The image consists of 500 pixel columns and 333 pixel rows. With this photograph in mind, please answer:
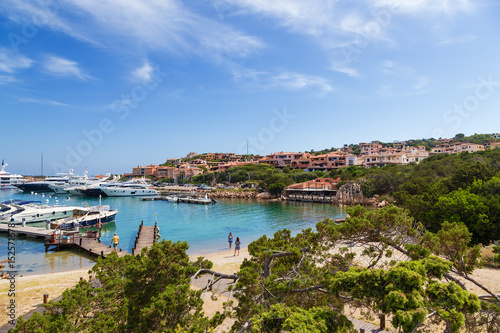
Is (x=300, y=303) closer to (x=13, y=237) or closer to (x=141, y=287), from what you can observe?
(x=141, y=287)

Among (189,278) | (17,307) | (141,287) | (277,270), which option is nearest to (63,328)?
(141,287)

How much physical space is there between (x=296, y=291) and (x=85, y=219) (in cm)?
2573

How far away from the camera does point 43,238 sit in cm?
2097

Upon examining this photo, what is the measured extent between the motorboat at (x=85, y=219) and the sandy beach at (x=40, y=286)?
10629mm

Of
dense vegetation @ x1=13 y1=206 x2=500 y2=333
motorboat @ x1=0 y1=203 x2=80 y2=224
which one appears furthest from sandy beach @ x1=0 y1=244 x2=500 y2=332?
motorboat @ x1=0 y1=203 x2=80 y2=224

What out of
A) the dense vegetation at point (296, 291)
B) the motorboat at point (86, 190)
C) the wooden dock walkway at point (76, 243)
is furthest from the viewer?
the motorboat at point (86, 190)

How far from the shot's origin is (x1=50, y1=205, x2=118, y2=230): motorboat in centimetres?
2417

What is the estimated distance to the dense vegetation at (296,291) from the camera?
4125 millimetres

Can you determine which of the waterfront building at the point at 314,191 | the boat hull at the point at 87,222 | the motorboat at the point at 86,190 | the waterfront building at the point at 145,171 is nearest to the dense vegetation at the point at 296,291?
the boat hull at the point at 87,222

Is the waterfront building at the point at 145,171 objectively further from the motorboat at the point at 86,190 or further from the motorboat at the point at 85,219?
the motorboat at the point at 85,219

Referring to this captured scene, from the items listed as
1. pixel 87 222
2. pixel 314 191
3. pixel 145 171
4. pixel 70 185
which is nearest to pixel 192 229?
pixel 87 222

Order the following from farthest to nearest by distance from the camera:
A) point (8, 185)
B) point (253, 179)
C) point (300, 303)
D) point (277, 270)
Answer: point (8, 185)
point (253, 179)
point (277, 270)
point (300, 303)

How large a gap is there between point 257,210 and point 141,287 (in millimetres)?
33787

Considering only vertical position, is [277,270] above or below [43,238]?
above
